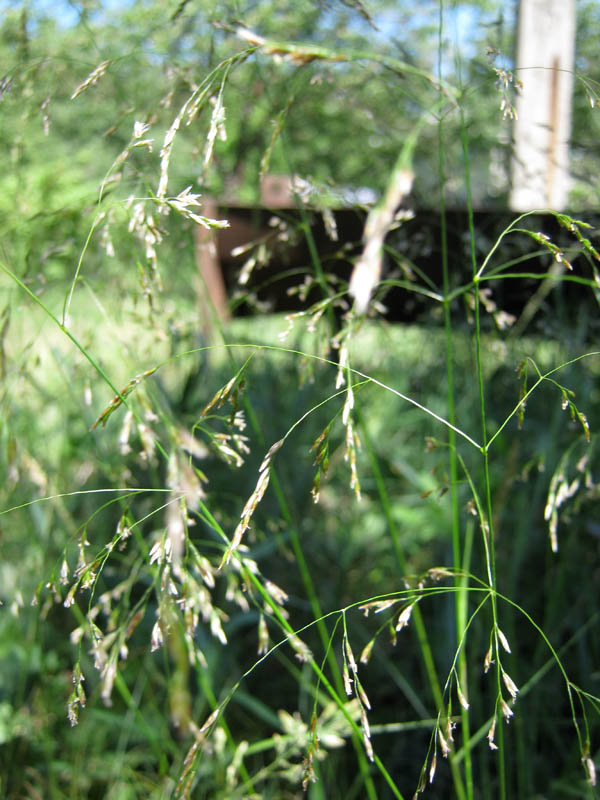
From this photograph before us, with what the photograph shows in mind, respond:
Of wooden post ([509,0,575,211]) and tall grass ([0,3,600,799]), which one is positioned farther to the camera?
wooden post ([509,0,575,211])

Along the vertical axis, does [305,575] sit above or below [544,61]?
below

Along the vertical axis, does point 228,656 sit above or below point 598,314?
below

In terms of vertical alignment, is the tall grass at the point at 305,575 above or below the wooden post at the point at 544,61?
below

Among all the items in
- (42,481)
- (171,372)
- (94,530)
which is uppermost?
(42,481)

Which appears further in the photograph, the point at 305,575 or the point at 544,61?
the point at 544,61

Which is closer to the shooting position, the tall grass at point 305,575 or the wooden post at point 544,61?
the tall grass at point 305,575

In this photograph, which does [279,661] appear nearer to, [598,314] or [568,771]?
[568,771]

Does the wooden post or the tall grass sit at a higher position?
the wooden post

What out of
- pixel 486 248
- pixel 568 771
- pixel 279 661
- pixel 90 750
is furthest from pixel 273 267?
pixel 568 771
